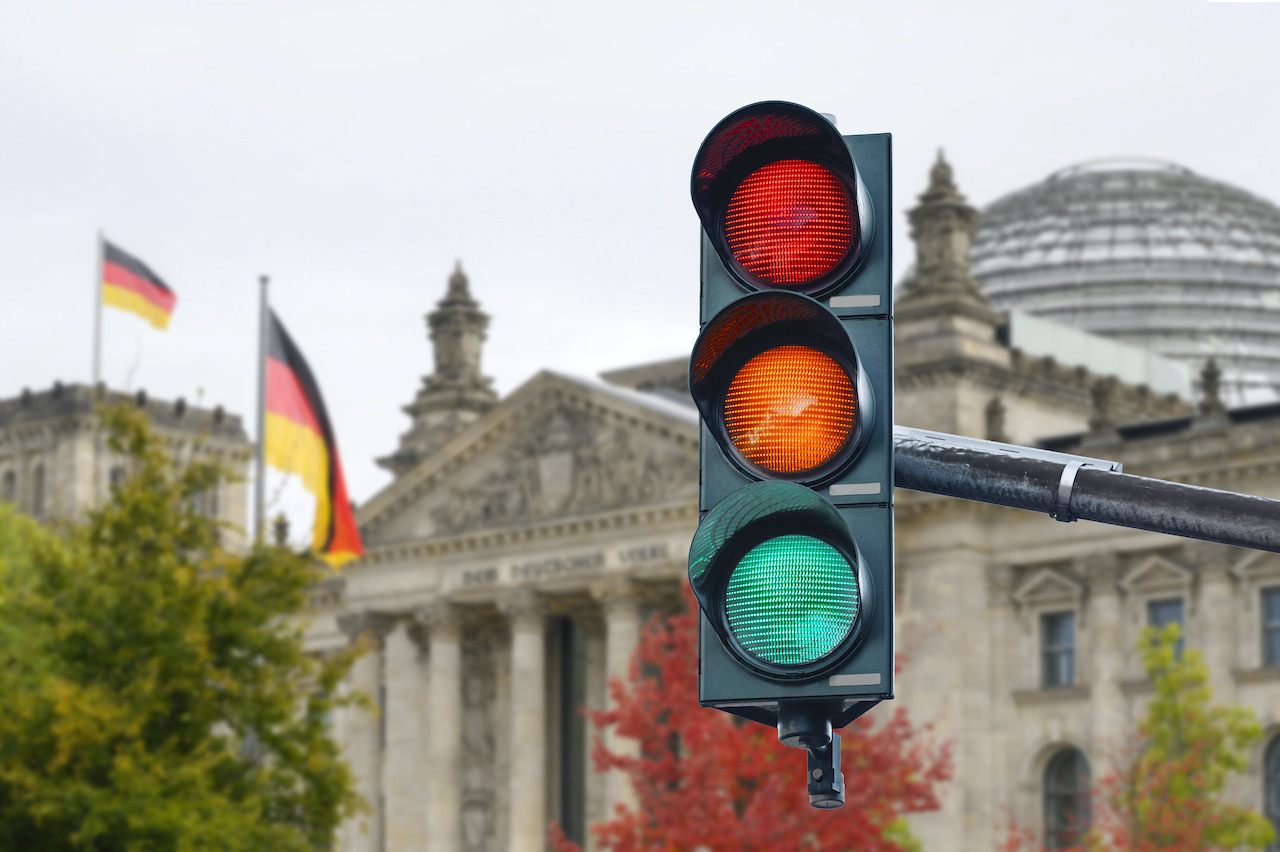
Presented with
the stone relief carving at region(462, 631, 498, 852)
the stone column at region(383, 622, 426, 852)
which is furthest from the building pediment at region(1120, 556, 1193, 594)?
the stone column at region(383, 622, 426, 852)

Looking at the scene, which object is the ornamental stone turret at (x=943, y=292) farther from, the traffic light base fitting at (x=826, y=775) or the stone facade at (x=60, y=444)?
the stone facade at (x=60, y=444)

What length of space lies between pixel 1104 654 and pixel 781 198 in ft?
190

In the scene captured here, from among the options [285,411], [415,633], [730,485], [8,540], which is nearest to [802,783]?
[285,411]

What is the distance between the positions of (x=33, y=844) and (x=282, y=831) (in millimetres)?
3897

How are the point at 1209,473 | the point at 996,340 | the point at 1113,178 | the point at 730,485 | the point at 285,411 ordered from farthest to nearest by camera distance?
the point at 1113,178, the point at 996,340, the point at 1209,473, the point at 285,411, the point at 730,485

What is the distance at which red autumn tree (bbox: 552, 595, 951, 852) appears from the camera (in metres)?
46.3

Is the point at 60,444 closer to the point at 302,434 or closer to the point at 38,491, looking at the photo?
the point at 38,491

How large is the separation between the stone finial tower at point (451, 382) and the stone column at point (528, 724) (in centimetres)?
1144

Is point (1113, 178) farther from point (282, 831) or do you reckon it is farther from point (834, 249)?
point (834, 249)

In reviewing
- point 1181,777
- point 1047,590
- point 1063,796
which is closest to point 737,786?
point 1181,777

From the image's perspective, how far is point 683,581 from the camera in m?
64.8

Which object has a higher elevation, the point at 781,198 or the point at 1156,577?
the point at 1156,577

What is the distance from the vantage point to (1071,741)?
62.0 m

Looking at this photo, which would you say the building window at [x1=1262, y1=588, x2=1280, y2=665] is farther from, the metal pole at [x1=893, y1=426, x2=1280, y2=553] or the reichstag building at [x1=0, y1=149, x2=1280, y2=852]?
the metal pole at [x1=893, y1=426, x2=1280, y2=553]
